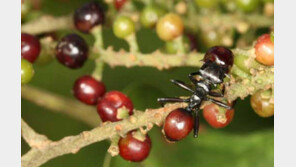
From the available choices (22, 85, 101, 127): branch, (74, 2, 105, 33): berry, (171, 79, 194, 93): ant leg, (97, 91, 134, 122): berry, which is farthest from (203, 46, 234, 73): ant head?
(22, 85, 101, 127): branch

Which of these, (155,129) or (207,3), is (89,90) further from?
(207,3)

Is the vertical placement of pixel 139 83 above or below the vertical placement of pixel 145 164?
above

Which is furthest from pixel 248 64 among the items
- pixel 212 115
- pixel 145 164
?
pixel 145 164

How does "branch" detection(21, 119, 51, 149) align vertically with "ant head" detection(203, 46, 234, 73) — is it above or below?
below

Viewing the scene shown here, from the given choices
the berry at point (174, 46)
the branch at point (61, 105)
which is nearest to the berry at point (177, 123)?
the berry at point (174, 46)

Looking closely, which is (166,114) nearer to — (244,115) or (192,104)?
(192,104)

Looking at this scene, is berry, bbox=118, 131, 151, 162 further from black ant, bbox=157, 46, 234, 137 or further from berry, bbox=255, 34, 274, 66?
berry, bbox=255, 34, 274, 66

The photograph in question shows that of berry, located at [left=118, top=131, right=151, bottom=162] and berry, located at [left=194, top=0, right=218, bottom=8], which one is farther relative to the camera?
berry, located at [left=194, top=0, right=218, bottom=8]
